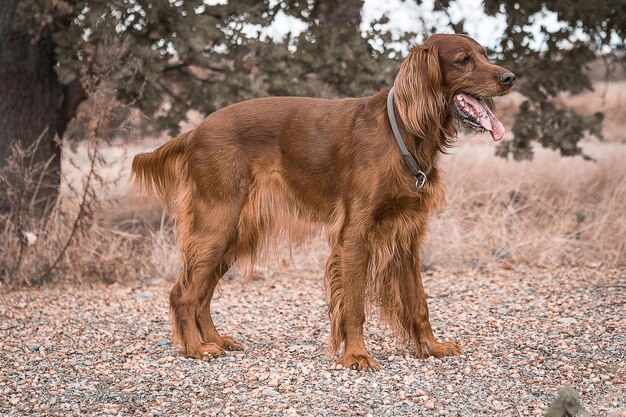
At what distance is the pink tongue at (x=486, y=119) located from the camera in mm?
3756

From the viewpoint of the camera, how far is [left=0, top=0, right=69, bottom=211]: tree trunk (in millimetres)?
6863

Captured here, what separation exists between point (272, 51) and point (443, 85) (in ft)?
9.54

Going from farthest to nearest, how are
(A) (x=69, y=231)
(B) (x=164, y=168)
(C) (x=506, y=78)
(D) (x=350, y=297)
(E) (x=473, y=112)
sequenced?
(A) (x=69, y=231) → (B) (x=164, y=168) → (D) (x=350, y=297) → (E) (x=473, y=112) → (C) (x=506, y=78)

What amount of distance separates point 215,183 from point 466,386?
1609 millimetres

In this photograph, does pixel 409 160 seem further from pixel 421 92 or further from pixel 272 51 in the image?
A: pixel 272 51

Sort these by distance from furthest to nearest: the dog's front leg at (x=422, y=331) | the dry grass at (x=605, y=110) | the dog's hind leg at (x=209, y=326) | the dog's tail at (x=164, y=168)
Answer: the dry grass at (x=605, y=110) < the dog's tail at (x=164, y=168) < the dog's hind leg at (x=209, y=326) < the dog's front leg at (x=422, y=331)

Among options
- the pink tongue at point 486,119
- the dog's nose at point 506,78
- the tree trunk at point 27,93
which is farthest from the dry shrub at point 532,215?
the tree trunk at point 27,93

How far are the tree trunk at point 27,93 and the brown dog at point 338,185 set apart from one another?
2.75 m

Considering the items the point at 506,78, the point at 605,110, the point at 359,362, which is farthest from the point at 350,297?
the point at 605,110

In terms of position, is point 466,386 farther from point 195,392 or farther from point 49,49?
point 49,49

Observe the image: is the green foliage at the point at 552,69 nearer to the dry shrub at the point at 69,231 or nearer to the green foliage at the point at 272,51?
the green foliage at the point at 272,51

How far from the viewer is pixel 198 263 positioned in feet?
14.1

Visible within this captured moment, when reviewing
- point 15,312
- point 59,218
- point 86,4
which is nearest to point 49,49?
point 86,4

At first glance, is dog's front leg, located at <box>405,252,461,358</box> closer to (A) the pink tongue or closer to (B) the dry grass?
(A) the pink tongue
